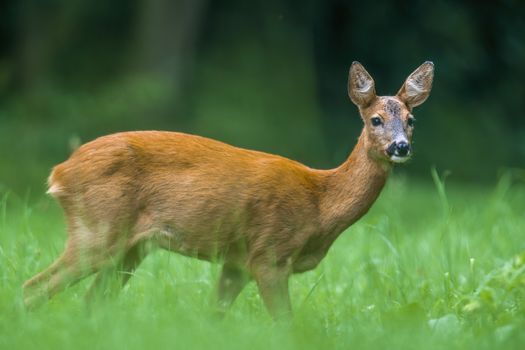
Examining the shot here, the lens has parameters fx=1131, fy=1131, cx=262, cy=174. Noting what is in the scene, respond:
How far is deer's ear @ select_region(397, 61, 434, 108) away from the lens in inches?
222

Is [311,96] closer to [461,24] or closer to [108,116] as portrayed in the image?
[461,24]

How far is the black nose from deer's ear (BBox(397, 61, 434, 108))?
0.43m

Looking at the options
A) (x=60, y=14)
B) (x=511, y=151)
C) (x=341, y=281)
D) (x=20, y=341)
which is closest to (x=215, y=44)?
(x=60, y=14)

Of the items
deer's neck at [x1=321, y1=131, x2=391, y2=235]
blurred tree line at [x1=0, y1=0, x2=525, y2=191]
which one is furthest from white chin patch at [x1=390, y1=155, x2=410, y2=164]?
blurred tree line at [x1=0, y1=0, x2=525, y2=191]

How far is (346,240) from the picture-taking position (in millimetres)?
8008

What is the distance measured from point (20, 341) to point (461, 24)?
10901 mm

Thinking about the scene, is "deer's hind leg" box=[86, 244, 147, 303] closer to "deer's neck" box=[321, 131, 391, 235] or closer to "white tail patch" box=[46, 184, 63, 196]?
"white tail patch" box=[46, 184, 63, 196]

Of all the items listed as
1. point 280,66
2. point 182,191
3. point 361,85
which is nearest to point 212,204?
point 182,191

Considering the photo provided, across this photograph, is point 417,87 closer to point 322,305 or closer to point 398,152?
point 398,152

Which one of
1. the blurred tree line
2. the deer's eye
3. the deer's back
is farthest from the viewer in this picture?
the blurred tree line

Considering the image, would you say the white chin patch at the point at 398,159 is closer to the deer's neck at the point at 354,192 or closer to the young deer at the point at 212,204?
the young deer at the point at 212,204

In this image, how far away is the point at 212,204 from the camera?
5.26 meters

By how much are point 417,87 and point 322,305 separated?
1189 millimetres

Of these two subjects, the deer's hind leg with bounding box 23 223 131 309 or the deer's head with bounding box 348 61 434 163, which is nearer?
the deer's hind leg with bounding box 23 223 131 309
